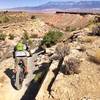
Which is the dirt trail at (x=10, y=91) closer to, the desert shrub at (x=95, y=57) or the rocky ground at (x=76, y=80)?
the rocky ground at (x=76, y=80)

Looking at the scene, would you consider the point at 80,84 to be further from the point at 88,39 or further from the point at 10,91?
the point at 88,39

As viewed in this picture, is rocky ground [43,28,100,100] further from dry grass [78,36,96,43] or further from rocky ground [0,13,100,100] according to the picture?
dry grass [78,36,96,43]

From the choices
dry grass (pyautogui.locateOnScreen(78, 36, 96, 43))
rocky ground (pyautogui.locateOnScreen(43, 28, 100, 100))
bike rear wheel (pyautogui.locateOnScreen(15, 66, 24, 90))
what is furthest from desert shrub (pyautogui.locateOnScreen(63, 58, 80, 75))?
dry grass (pyautogui.locateOnScreen(78, 36, 96, 43))

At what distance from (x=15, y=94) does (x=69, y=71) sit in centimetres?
342

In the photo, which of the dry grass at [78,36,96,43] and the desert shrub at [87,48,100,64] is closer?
the desert shrub at [87,48,100,64]

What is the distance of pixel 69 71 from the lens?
1853 centimetres

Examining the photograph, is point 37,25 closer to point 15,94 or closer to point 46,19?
point 46,19

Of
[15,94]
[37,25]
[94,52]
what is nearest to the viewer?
[15,94]

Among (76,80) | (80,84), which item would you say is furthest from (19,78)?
(80,84)

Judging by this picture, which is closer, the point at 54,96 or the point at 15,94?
the point at 54,96

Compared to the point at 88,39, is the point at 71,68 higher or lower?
higher

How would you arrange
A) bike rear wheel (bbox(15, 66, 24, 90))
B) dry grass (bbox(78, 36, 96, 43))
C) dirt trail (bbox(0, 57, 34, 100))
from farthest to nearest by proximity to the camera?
dry grass (bbox(78, 36, 96, 43)) → bike rear wheel (bbox(15, 66, 24, 90)) → dirt trail (bbox(0, 57, 34, 100))

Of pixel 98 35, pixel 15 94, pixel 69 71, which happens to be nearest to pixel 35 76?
pixel 15 94

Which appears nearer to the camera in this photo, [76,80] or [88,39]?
[76,80]
